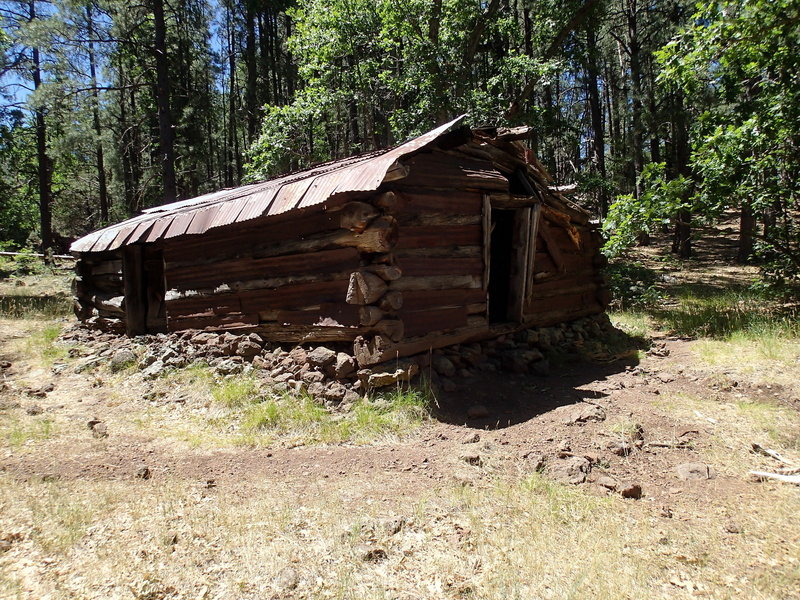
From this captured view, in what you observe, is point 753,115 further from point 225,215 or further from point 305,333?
point 225,215

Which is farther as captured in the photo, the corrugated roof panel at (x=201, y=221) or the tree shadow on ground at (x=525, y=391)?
the corrugated roof panel at (x=201, y=221)

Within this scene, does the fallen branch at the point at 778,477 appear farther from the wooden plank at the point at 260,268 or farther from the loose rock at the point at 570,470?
the wooden plank at the point at 260,268

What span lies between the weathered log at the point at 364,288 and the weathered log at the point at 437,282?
20 cm

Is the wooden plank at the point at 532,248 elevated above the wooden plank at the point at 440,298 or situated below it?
above

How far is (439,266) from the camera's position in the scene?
6.28 m

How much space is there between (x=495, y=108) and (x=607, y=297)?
666cm

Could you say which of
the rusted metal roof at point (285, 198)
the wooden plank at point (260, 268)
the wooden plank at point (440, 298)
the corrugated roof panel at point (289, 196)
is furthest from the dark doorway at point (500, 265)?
the corrugated roof panel at point (289, 196)

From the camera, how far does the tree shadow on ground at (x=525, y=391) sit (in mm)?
5434

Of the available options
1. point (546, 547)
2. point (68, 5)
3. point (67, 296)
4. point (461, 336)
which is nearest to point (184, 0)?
point (68, 5)

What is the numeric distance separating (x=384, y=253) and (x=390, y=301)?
1.81 feet

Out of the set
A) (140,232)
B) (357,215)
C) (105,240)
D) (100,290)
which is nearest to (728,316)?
(357,215)

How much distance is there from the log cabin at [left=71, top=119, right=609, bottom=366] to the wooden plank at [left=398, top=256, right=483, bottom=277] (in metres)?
0.02

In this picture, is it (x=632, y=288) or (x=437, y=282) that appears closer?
(x=437, y=282)

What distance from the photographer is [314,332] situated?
237 inches
